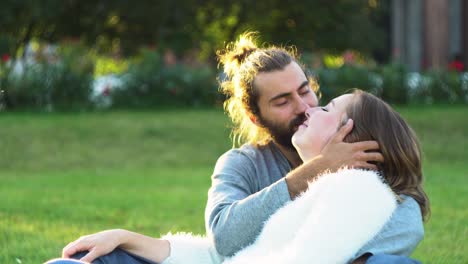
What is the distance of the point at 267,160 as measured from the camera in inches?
184

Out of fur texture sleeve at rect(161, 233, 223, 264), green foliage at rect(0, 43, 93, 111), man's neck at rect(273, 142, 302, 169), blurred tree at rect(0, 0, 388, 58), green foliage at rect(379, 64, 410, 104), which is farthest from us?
blurred tree at rect(0, 0, 388, 58)

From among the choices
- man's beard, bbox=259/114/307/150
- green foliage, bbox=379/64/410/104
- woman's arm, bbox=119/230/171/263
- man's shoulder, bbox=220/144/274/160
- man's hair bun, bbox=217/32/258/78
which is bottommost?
green foliage, bbox=379/64/410/104

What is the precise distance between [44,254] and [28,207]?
2.89 m

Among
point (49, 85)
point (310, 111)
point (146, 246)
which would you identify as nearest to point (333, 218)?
point (310, 111)

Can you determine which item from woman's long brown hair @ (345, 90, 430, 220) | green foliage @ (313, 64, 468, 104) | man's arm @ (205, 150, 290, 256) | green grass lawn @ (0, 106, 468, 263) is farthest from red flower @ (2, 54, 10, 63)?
woman's long brown hair @ (345, 90, 430, 220)

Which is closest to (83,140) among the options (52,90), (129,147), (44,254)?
(129,147)

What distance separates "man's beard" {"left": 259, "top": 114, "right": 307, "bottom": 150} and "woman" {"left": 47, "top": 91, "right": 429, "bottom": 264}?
396 millimetres

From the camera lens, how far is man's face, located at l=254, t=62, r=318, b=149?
4.68 metres

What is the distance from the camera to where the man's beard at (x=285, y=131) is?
469cm

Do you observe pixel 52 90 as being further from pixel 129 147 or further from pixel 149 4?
pixel 149 4

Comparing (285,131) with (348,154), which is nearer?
(348,154)

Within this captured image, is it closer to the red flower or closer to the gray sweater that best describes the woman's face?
the gray sweater

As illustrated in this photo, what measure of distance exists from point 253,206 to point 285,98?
825mm

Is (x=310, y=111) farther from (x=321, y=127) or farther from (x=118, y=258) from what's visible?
(x=118, y=258)
